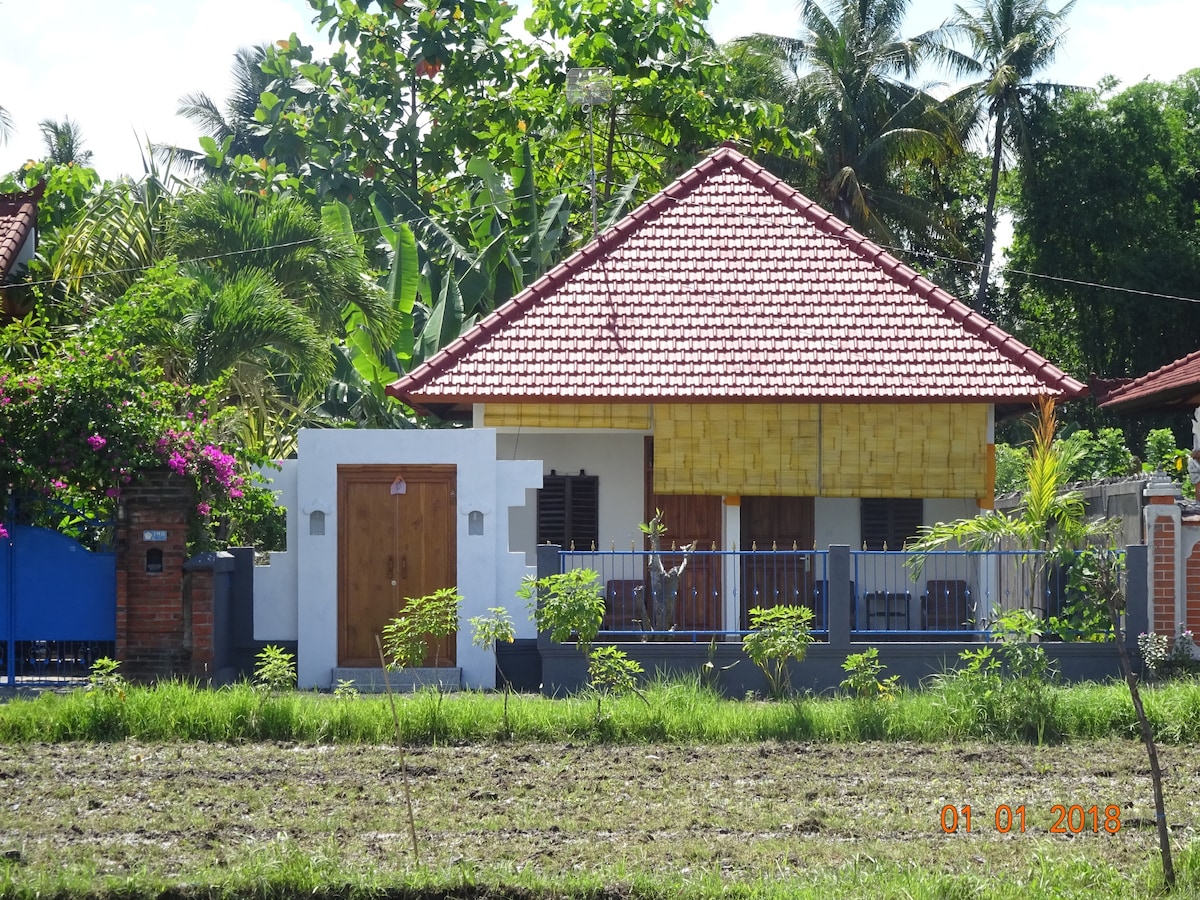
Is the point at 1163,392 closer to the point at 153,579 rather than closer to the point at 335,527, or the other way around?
the point at 335,527

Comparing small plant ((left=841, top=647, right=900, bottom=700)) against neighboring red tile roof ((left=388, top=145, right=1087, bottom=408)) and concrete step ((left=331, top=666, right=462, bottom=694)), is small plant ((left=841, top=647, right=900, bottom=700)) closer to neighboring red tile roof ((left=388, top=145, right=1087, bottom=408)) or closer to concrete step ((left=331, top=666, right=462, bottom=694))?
neighboring red tile roof ((left=388, top=145, right=1087, bottom=408))

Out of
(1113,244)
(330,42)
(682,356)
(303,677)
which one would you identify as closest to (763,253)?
(682,356)

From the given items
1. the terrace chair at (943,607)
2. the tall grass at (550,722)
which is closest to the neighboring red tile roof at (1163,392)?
the terrace chair at (943,607)

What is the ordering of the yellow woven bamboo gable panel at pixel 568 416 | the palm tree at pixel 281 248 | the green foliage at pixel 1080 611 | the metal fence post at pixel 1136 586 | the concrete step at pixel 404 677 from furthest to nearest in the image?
1. the palm tree at pixel 281 248
2. the yellow woven bamboo gable panel at pixel 568 416
3. the concrete step at pixel 404 677
4. the metal fence post at pixel 1136 586
5. the green foliage at pixel 1080 611

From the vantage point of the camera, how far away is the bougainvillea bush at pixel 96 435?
42.5 feet

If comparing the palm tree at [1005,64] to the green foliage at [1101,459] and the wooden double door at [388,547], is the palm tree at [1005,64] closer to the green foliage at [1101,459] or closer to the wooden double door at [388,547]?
the green foliage at [1101,459]

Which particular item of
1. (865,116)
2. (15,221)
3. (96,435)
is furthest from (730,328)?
(865,116)

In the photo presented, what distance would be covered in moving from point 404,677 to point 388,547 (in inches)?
53.5

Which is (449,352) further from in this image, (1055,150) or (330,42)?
(1055,150)

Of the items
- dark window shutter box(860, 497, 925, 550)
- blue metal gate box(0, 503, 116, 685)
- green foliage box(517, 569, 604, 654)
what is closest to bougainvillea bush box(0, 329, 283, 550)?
blue metal gate box(0, 503, 116, 685)

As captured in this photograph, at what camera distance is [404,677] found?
13789mm

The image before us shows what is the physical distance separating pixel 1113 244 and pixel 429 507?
75.9 ft

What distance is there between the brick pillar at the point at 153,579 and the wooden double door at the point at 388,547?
1640 mm

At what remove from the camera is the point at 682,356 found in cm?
1569
